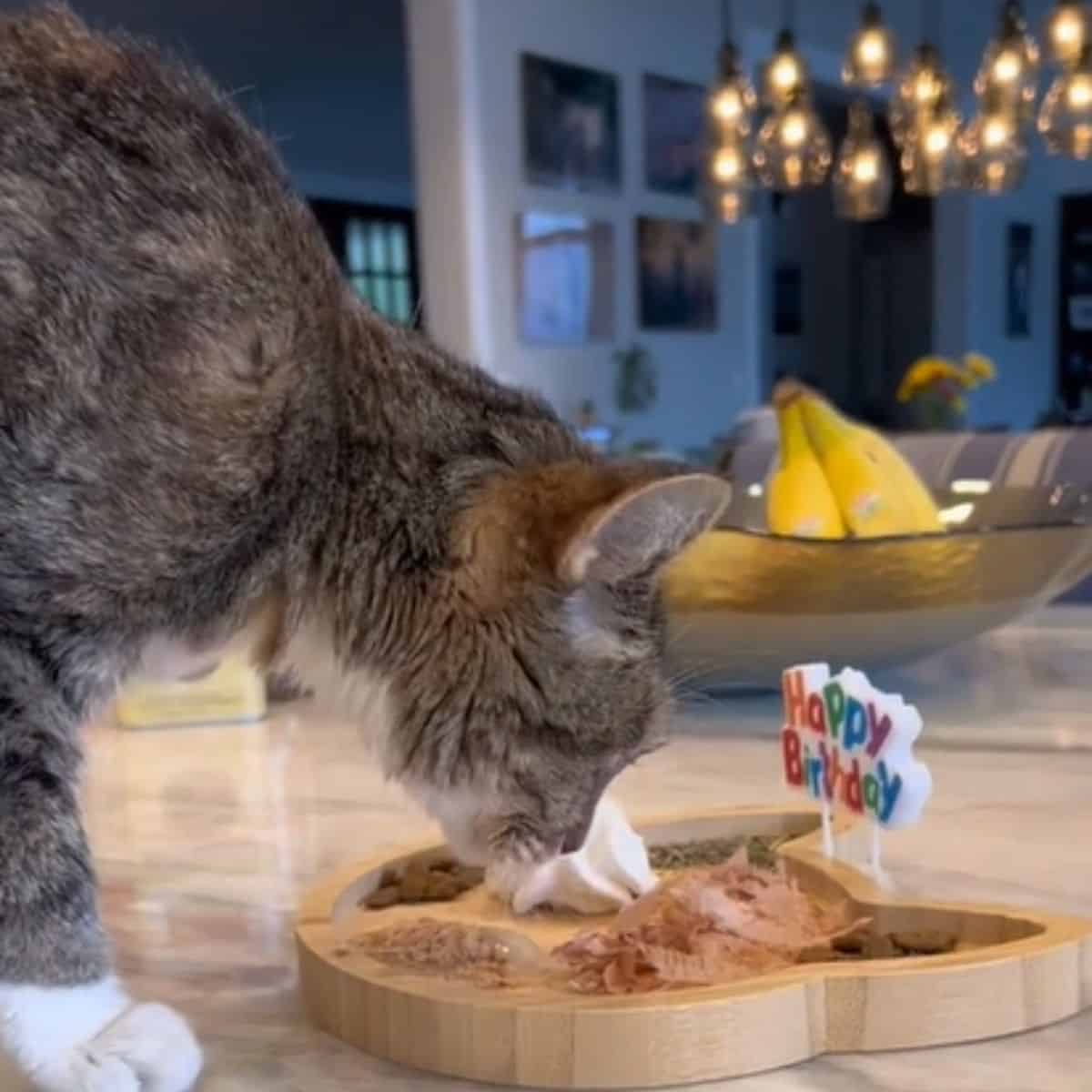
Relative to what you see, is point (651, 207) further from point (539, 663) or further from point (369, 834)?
point (539, 663)

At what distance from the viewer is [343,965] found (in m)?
0.65

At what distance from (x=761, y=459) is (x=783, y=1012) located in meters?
1.93

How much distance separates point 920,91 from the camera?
3.85 m

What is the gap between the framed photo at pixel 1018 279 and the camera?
25.3 feet

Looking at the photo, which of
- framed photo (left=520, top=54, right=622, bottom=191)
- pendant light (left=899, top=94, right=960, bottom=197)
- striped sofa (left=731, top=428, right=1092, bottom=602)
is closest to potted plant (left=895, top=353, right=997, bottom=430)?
pendant light (left=899, top=94, right=960, bottom=197)

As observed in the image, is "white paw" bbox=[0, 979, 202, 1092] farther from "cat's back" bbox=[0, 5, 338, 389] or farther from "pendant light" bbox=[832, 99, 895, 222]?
"pendant light" bbox=[832, 99, 895, 222]

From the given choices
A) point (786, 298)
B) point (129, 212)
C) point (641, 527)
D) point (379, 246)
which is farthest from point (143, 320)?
point (786, 298)

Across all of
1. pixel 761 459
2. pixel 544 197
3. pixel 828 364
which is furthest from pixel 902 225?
pixel 761 459

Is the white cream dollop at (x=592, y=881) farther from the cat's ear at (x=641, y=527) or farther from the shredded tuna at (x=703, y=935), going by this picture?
the cat's ear at (x=641, y=527)

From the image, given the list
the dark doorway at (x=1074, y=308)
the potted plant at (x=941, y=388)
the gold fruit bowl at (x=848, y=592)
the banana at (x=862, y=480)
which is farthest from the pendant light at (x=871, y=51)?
the dark doorway at (x=1074, y=308)

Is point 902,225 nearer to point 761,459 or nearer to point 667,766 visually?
point 761,459

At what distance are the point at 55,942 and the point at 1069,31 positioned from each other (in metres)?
3.48

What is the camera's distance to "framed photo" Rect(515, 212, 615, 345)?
467 cm

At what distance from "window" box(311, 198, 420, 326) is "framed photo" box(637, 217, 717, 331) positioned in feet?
8.67
